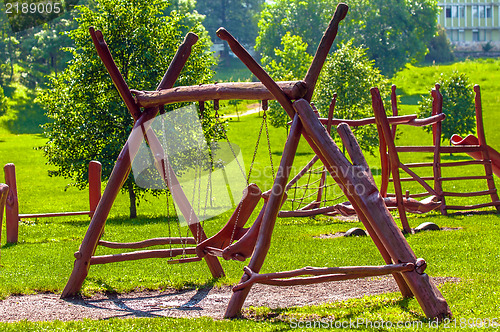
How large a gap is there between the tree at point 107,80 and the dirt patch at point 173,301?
8017 mm

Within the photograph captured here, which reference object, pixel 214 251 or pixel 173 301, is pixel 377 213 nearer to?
pixel 214 251

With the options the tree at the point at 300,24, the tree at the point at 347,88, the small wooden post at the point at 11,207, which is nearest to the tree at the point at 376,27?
the tree at the point at 300,24

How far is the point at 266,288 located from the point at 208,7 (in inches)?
3024

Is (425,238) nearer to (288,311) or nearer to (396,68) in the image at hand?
(288,311)

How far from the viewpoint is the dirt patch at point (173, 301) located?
634cm

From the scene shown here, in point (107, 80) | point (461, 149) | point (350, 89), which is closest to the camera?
point (461, 149)

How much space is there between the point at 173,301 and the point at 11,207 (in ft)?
19.0

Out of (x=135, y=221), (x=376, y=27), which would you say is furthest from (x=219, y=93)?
(x=376, y=27)

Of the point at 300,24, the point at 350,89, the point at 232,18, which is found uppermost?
the point at 232,18

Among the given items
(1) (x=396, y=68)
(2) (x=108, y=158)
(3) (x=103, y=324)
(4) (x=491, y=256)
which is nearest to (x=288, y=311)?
(3) (x=103, y=324)

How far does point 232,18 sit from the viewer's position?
261ft

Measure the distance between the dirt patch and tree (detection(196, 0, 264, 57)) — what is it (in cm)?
7440

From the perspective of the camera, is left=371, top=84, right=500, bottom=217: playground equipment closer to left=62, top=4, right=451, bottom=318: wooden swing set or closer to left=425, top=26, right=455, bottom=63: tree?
left=62, top=4, right=451, bottom=318: wooden swing set

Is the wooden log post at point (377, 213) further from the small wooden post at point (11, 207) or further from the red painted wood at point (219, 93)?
the small wooden post at point (11, 207)
